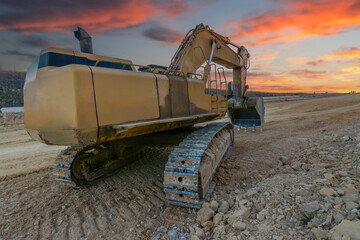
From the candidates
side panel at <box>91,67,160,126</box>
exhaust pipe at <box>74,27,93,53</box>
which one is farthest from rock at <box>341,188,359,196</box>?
exhaust pipe at <box>74,27,93,53</box>

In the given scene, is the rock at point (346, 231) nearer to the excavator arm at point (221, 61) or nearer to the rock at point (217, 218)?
the rock at point (217, 218)

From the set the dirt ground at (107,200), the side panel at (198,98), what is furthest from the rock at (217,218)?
the side panel at (198,98)

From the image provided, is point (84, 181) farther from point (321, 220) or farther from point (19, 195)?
point (321, 220)

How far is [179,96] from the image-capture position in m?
3.60

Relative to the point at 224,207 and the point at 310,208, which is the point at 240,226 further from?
the point at 310,208

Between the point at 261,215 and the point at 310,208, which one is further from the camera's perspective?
the point at 261,215

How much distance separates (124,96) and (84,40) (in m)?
1.48

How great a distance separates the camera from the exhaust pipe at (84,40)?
338 cm

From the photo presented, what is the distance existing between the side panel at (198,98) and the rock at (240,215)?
187 cm

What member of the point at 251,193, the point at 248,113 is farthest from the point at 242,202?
the point at 248,113

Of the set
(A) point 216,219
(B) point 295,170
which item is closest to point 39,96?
(A) point 216,219

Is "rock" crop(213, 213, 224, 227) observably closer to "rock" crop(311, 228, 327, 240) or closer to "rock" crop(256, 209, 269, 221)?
"rock" crop(256, 209, 269, 221)

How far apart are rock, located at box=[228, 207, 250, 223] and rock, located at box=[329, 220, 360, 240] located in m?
0.90

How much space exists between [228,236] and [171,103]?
6.76ft
